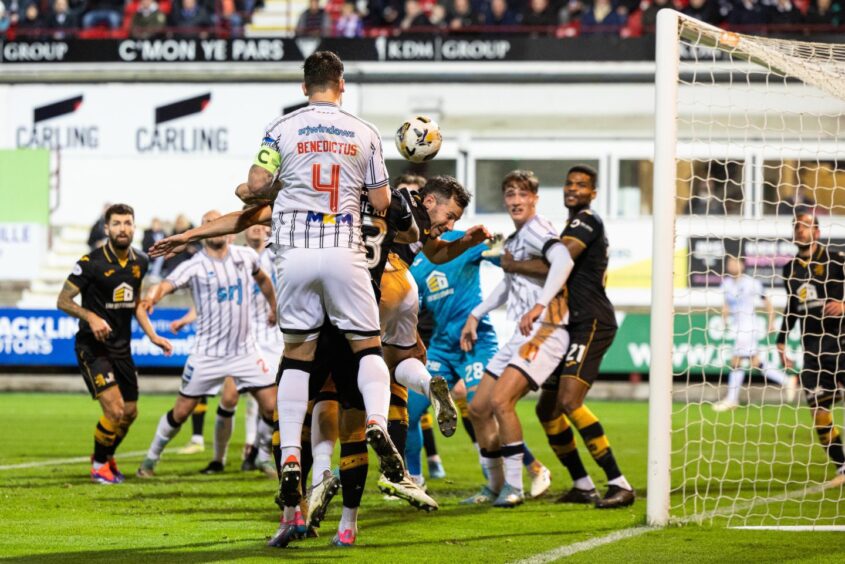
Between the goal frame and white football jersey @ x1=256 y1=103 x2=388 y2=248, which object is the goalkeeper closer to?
the goal frame

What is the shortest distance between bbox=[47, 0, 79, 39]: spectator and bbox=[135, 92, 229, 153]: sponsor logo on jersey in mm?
2615

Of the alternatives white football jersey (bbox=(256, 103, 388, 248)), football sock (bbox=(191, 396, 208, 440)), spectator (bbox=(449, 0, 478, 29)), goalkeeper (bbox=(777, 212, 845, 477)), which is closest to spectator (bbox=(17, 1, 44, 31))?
spectator (bbox=(449, 0, 478, 29))

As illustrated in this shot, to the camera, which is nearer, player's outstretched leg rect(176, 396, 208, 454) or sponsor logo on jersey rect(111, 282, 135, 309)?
sponsor logo on jersey rect(111, 282, 135, 309)

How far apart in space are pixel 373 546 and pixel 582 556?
3.59ft

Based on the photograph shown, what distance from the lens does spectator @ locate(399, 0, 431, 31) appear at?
25.6 meters

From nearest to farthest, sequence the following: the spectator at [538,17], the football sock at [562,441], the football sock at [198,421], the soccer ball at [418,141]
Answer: the soccer ball at [418,141] → the football sock at [562,441] → the football sock at [198,421] → the spectator at [538,17]

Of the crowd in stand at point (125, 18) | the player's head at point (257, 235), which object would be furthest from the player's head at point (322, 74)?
the crowd in stand at point (125, 18)

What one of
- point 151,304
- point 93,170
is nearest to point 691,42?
point 151,304

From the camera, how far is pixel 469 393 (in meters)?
9.60

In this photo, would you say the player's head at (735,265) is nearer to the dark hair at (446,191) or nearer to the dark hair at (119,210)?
the dark hair at (446,191)

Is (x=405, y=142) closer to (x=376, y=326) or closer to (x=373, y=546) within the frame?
(x=376, y=326)

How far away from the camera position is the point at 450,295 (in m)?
10.0

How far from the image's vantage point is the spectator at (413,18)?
25.6 m

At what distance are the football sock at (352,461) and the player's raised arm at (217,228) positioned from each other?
1.13 m
